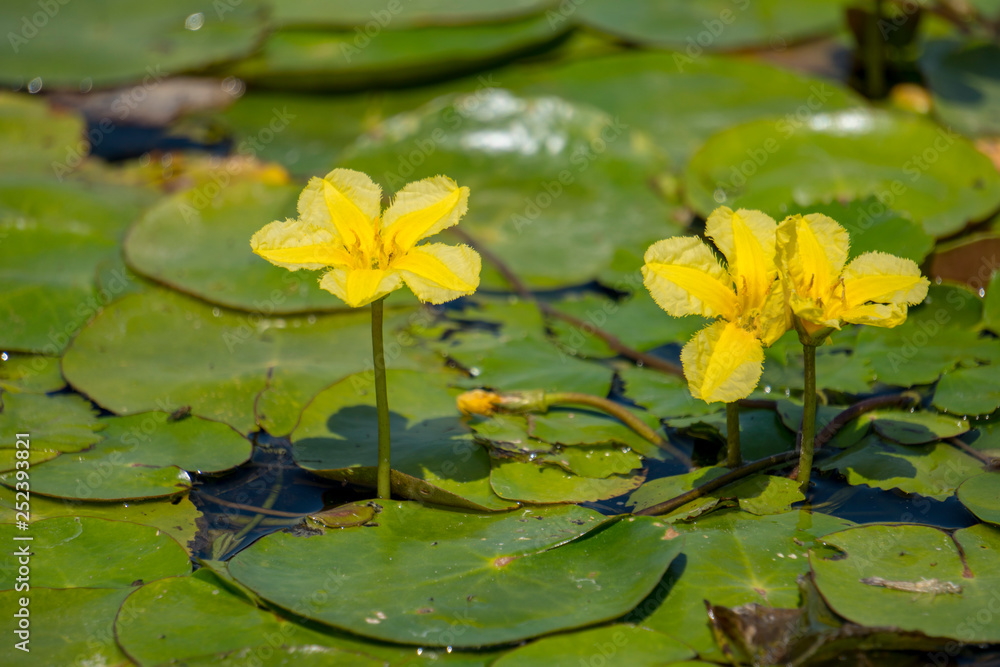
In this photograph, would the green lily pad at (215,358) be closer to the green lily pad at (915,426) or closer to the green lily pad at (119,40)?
the green lily pad at (915,426)

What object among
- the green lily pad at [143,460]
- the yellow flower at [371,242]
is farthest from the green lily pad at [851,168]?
the green lily pad at [143,460]

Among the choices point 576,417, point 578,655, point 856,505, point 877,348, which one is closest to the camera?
point 578,655

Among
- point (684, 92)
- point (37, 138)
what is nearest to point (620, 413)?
point (684, 92)

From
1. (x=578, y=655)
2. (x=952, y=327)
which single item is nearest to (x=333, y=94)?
(x=952, y=327)

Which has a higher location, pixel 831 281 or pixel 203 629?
pixel 831 281

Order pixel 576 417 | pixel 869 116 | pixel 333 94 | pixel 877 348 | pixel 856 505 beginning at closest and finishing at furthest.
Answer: pixel 856 505 → pixel 576 417 → pixel 877 348 → pixel 869 116 → pixel 333 94

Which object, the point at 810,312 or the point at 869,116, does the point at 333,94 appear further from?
the point at 810,312

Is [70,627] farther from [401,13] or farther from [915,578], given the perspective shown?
[401,13]
